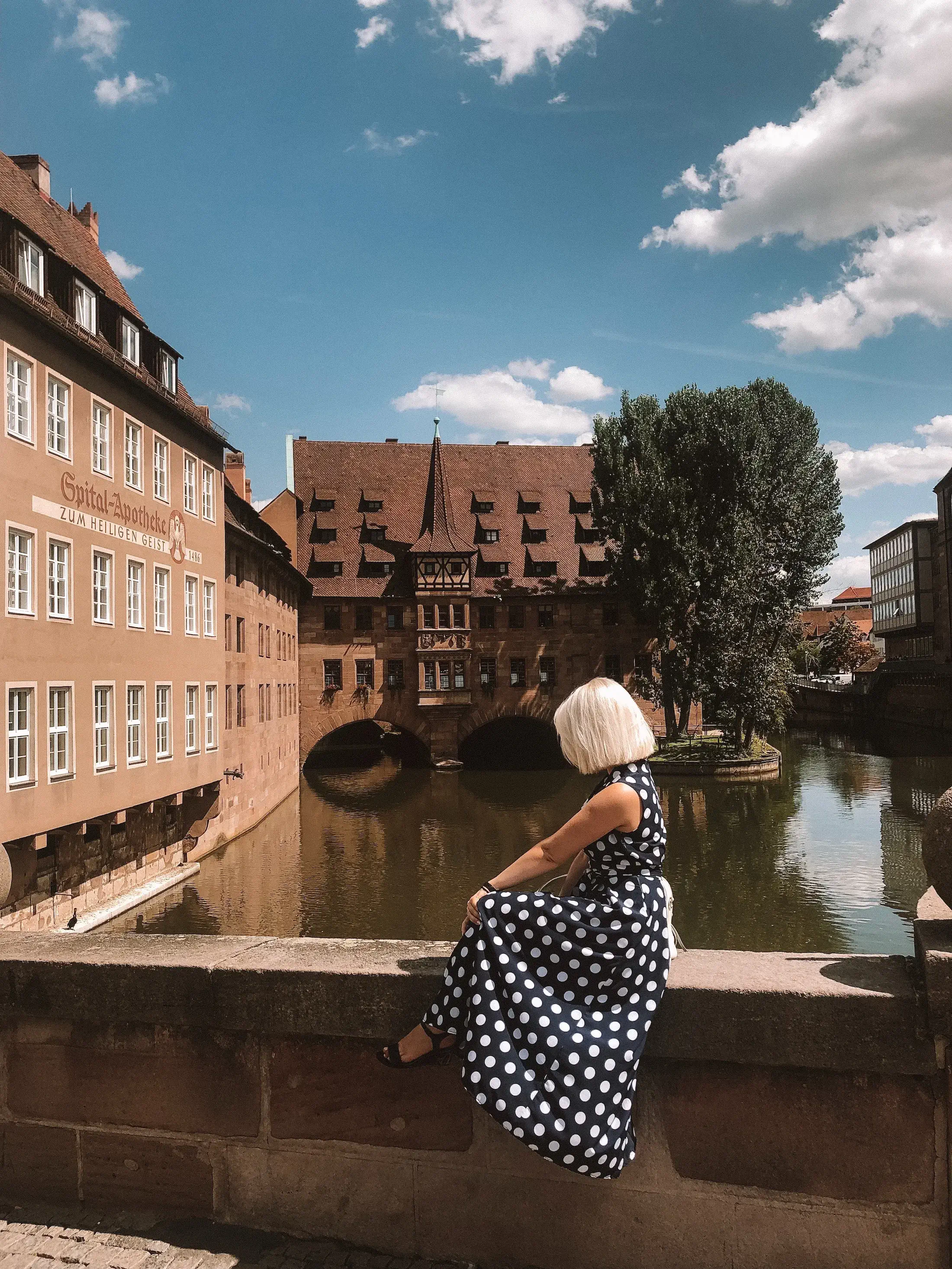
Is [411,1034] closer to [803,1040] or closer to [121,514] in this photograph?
[803,1040]

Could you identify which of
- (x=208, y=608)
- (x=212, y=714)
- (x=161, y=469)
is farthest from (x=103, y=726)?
(x=208, y=608)

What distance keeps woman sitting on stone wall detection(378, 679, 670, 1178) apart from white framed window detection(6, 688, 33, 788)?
12.9m

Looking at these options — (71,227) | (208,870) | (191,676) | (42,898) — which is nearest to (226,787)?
(208,870)

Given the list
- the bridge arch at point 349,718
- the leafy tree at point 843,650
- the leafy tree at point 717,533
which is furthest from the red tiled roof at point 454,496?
the leafy tree at point 843,650

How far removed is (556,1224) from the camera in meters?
2.85

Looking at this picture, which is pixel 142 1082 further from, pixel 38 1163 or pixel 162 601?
pixel 162 601

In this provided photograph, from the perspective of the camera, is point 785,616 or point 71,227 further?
point 785,616

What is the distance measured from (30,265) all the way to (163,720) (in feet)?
27.2

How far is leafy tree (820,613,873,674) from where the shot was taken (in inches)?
3401

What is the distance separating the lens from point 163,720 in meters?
19.3

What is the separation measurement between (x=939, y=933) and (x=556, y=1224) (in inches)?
53.2

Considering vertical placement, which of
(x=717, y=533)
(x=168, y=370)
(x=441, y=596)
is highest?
(x=168, y=370)

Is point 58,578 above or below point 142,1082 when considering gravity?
above

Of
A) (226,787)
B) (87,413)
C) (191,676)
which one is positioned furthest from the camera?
(226,787)
